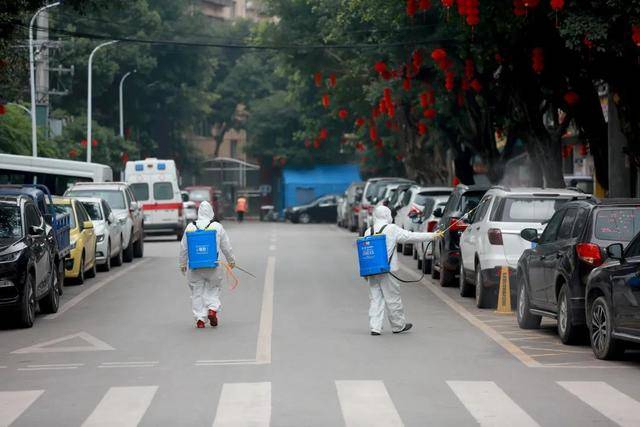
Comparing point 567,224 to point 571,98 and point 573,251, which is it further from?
point 571,98

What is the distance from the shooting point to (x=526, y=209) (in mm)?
19438


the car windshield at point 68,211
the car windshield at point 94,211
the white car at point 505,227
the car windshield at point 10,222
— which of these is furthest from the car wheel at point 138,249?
the car windshield at point 10,222

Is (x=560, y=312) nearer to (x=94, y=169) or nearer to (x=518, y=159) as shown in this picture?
(x=94, y=169)

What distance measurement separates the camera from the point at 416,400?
10891mm

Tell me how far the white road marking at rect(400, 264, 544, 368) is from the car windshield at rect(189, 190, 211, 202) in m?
35.7

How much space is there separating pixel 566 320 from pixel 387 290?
218 centimetres

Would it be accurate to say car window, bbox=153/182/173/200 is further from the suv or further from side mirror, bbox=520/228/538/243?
side mirror, bbox=520/228/538/243

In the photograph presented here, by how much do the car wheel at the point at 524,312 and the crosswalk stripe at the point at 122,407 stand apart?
20.5ft

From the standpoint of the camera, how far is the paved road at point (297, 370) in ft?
33.8

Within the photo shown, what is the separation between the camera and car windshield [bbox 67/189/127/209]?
32.1m

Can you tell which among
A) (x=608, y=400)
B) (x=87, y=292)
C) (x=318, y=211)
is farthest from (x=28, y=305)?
(x=318, y=211)

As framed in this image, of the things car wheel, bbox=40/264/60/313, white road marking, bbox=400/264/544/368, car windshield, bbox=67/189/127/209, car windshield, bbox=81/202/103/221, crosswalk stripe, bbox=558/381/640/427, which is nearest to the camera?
crosswalk stripe, bbox=558/381/640/427

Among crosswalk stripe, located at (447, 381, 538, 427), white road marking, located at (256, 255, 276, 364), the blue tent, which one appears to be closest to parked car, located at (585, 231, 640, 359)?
crosswalk stripe, located at (447, 381, 538, 427)

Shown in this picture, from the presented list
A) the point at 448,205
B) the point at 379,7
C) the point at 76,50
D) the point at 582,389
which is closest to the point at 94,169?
the point at 379,7
